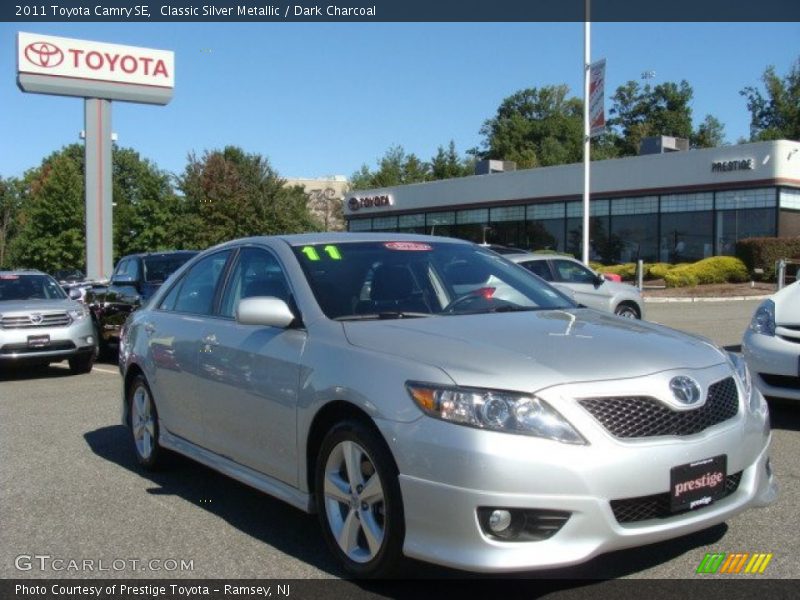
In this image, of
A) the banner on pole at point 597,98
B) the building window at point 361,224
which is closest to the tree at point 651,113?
the building window at point 361,224

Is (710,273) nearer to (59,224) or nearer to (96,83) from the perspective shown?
(96,83)

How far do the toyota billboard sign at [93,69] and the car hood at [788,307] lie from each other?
3500 centimetres

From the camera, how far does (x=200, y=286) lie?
587 cm

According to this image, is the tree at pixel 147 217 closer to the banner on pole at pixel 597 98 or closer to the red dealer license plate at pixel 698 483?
the banner on pole at pixel 597 98

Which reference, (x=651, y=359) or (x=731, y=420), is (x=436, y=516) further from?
(x=731, y=420)

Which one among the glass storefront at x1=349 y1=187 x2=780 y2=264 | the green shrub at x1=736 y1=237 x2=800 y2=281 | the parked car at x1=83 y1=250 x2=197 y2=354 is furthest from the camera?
the glass storefront at x1=349 y1=187 x2=780 y2=264

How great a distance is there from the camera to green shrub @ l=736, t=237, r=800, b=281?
29.2 metres

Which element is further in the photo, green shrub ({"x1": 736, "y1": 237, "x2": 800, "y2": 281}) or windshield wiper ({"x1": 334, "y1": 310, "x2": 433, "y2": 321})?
green shrub ({"x1": 736, "y1": 237, "x2": 800, "y2": 281})

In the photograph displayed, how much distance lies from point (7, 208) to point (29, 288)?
285 ft

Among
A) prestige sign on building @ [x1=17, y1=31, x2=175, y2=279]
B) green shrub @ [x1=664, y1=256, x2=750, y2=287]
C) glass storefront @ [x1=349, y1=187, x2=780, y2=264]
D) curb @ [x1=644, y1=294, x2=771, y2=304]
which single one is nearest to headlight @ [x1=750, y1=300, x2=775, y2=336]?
curb @ [x1=644, y1=294, x2=771, y2=304]

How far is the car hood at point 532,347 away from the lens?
3.63 metres

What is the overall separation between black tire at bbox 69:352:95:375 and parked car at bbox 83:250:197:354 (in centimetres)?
105

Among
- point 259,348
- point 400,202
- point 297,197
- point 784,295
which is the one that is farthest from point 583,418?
point 297,197

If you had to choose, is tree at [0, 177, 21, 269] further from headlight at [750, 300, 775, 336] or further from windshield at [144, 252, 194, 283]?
headlight at [750, 300, 775, 336]
